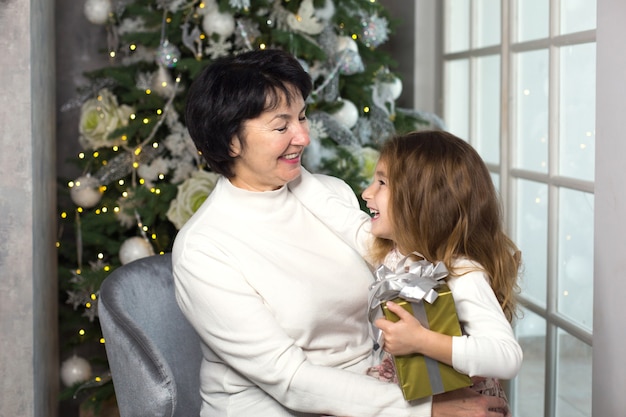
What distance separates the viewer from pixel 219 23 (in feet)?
10.4

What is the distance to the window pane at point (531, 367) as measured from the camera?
2.79 meters

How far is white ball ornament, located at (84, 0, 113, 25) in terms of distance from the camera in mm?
3441

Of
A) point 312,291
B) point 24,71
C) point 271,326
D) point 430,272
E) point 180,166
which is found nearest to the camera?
point 430,272

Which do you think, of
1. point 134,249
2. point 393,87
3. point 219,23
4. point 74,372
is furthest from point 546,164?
point 74,372

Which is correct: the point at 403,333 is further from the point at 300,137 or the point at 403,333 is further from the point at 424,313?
the point at 300,137

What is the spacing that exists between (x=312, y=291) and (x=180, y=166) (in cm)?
151

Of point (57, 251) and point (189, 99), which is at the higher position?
point (189, 99)

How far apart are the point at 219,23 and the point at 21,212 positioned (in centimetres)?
99

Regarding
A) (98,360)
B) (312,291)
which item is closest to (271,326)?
(312,291)

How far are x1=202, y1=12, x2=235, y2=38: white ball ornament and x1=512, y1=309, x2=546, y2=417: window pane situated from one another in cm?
146

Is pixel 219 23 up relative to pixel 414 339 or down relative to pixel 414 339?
up

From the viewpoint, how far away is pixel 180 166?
3.31 m

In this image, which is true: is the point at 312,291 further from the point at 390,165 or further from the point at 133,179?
the point at 133,179

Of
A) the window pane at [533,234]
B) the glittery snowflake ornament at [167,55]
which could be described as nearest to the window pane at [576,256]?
the window pane at [533,234]
